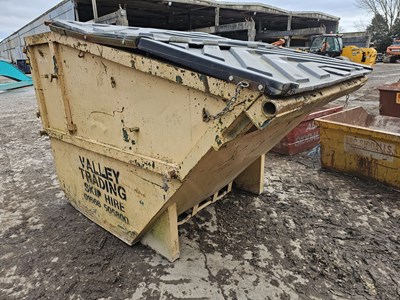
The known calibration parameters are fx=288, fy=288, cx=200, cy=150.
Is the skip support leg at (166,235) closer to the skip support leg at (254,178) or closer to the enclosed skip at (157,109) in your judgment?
the enclosed skip at (157,109)

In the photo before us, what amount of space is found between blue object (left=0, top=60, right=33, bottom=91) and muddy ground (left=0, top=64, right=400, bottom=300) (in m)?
13.1

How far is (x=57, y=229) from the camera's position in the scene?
2.76m

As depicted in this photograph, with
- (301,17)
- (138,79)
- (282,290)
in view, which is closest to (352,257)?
(282,290)

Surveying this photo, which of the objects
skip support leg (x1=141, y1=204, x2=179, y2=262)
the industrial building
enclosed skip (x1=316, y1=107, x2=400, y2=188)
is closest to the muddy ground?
skip support leg (x1=141, y1=204, x2=179, y2=262)

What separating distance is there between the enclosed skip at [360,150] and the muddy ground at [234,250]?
18 centimetres

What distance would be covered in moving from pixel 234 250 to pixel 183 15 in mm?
18337

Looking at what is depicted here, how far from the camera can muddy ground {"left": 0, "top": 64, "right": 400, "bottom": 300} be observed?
2031 mm

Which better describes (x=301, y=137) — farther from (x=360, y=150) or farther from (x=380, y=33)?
(x=380, y=33)

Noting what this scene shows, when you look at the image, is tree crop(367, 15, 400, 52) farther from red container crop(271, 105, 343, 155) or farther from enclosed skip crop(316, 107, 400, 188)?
enclosed skip crop(316, 107, 400, 188)

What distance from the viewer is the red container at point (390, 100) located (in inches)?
201

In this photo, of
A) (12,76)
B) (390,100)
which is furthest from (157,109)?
(12,76)

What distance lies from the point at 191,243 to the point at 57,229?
1.32 m

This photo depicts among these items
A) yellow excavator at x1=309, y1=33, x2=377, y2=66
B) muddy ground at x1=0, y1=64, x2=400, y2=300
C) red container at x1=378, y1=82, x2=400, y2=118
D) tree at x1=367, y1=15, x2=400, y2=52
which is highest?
tree at x1=367, y1=15, x2=400, y2=52

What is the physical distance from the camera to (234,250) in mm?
2406
